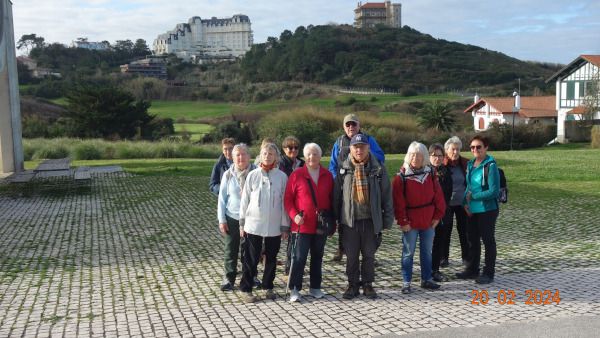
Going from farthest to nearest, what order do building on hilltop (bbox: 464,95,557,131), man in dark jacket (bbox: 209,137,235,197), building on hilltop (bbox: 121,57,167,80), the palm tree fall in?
building on hilltop (bbox: 121,57,167,80)
building on hilltop (bbox: 464,95,557,131)
the palm tree
man in dark jacket (bbox: 209,137,235,197)

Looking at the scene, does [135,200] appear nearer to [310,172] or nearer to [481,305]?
[310,172]

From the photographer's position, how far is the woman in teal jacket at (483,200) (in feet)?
19.0

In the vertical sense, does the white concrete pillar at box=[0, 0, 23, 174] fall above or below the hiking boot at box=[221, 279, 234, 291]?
above

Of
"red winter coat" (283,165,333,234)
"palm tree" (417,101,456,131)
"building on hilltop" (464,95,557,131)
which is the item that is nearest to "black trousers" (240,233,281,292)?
"red winter coat" (283,165,333,234)

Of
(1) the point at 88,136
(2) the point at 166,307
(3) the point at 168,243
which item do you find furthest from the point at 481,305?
(1) the point at 88,136

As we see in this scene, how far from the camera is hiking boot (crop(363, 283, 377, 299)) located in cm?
541

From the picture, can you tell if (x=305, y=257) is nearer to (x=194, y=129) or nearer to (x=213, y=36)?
(x=194, y=129)

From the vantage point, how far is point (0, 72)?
20406 mm

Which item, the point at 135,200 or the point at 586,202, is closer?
the point at 586,202

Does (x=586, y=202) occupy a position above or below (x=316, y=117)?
below

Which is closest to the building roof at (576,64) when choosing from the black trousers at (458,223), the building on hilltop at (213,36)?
the black trousers at (458,223)

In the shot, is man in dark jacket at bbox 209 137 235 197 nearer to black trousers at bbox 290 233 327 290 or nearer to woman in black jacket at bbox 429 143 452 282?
black trousers at bbox 290 233 327 290

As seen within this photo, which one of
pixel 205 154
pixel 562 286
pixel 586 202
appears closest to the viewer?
pixel 562 286

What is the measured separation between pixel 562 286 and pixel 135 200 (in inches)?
404
